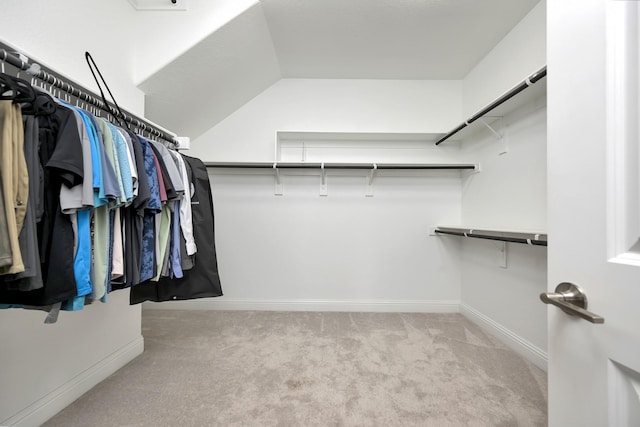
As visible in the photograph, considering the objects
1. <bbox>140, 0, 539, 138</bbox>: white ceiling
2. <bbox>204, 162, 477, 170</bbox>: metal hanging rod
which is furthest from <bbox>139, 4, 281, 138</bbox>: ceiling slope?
<bbox>204, 162, 477, 170</bbox>: metal hanging rod

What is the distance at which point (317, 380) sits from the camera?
1397 millimetres

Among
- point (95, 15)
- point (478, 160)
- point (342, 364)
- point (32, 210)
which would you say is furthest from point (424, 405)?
point (95, 15)

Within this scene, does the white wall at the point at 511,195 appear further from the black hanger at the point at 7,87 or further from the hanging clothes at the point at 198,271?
the black hanger at the point at 7,87

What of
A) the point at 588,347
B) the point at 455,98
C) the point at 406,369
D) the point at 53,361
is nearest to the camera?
the point at 588,347

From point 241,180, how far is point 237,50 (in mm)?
1128

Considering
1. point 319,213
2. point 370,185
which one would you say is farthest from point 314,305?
point 370,185

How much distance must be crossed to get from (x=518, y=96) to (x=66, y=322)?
9.60ft

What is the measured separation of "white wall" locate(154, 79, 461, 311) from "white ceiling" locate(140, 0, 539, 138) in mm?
201

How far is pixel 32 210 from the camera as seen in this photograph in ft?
2.16

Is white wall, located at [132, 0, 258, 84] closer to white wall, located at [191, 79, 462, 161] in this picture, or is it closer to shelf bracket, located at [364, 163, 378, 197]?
white wall, located at [191, 79, 462, 161]

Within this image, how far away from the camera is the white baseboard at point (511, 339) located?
60.9 inches

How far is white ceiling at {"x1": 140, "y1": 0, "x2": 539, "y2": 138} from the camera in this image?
1639 millimetres

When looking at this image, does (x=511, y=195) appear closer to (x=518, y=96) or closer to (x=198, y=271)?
(x=518, y=96)

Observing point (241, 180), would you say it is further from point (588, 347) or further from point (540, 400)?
point (540, 400)
